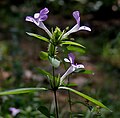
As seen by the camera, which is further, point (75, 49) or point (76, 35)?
point (76, 35)

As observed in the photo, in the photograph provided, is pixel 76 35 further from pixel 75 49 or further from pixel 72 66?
pixel 72 66

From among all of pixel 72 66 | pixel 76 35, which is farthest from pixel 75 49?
pixel 76 35

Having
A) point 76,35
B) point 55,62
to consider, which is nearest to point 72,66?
point 55,62

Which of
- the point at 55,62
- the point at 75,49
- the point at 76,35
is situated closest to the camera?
the point at 55,62

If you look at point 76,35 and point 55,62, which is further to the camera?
point 76,35

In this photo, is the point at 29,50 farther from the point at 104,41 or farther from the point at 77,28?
the point at 77,28

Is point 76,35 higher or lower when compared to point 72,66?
higher

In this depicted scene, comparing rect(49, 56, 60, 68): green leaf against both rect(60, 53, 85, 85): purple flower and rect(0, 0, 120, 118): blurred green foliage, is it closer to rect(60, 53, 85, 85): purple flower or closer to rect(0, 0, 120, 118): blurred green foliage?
rect(60, 53, 85, 85): purple flower

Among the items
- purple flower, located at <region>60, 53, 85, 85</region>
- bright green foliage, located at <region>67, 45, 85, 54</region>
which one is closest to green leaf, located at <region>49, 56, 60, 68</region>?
purple flower, located at <region>60, 53, 85, 85</region>

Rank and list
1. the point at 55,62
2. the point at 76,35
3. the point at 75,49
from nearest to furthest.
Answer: the point at 55,62 → the point at 75,49 → the point at 76,35

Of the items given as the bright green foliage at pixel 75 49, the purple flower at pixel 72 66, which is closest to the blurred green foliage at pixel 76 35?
the bright green foliage at pixel 75 49

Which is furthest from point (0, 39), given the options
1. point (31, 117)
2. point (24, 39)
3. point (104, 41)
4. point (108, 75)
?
point (31, 117)
